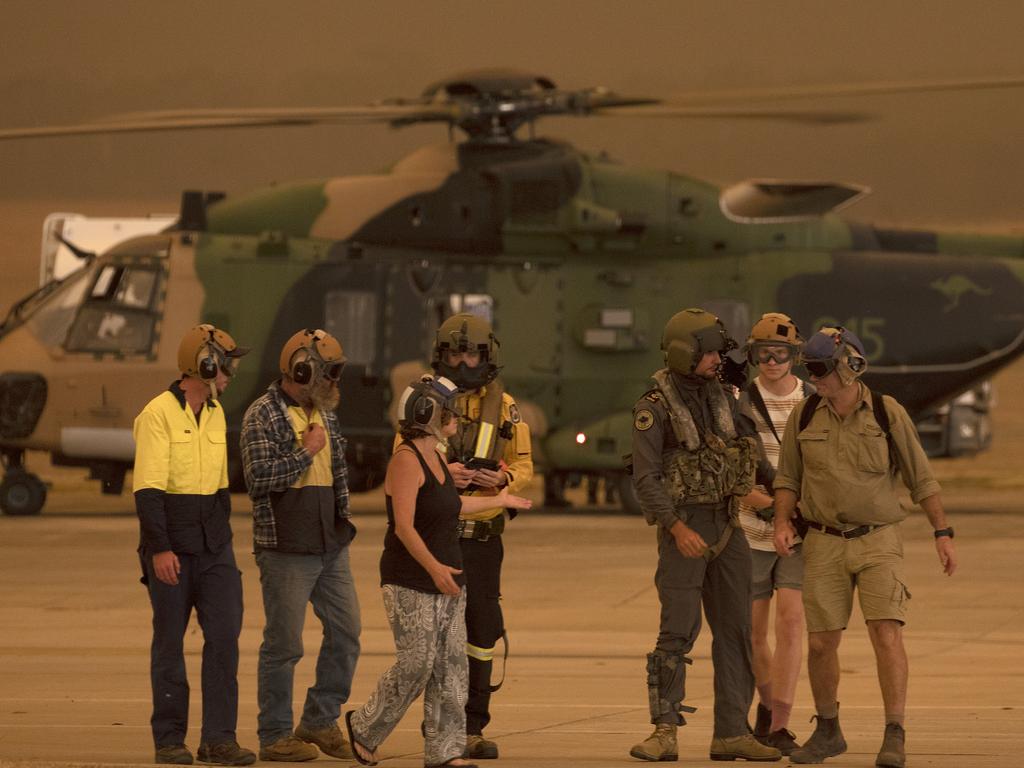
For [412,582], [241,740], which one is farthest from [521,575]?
[412,582]

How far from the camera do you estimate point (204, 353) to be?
28.9ft

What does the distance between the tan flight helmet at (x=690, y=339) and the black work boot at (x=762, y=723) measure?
1.58 metres

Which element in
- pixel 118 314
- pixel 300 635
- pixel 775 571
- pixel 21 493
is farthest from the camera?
pixel 21 493

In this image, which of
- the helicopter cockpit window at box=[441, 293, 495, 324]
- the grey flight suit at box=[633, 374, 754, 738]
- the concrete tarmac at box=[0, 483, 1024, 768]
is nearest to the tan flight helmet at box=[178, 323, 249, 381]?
the concrete tarmac at box=[0, 483, 1024, 768]

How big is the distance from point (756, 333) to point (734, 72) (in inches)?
1314

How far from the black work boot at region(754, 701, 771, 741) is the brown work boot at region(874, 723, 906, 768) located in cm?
95

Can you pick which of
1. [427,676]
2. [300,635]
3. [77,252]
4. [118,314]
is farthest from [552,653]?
[77,252]

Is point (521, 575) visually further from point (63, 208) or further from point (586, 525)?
point (63, 208)

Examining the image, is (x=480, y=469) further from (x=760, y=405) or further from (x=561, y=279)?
(x=561, y=279)

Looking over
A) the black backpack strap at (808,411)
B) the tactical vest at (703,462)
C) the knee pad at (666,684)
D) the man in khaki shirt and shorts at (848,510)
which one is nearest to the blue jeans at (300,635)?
the knee pad at (666,684)

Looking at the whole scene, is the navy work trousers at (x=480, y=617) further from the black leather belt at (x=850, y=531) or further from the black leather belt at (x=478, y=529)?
the black leather belt at (x=850, y=531)

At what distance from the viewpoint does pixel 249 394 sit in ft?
68.2

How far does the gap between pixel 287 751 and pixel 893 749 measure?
8.07ft

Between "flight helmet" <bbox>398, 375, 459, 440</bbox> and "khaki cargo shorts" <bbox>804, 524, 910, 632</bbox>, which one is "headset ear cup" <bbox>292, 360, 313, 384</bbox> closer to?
"flight helmet" <bbox>398, 375, 459, 440</bbox>
